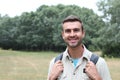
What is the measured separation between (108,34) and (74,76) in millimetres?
47365

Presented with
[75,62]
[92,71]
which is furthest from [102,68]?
[75,62]

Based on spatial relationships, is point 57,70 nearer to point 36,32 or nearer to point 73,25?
point 73,25

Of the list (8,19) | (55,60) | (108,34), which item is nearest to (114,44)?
(108,34)

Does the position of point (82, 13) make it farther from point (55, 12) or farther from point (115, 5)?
point (115, 5)

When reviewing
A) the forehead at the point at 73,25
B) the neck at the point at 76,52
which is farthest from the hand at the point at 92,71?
the forehead at the point at 73,25

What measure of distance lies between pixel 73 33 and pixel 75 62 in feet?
0.81

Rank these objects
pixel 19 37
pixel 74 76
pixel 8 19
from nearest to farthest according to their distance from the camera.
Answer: pixel 74 76 → pixel 19 37 → pixel 8 19

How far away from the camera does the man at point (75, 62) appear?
3033 millimetres

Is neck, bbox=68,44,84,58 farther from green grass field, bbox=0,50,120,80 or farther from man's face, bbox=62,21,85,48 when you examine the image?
green grass field, bbox=0,50,120,80

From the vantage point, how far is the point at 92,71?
9.83 ft

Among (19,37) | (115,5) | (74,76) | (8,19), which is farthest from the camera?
(8,19)

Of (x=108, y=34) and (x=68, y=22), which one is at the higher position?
(x=68, y=22)

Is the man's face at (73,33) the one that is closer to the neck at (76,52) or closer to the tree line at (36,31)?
the neck at (76,52)

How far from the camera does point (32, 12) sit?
3120 inches
